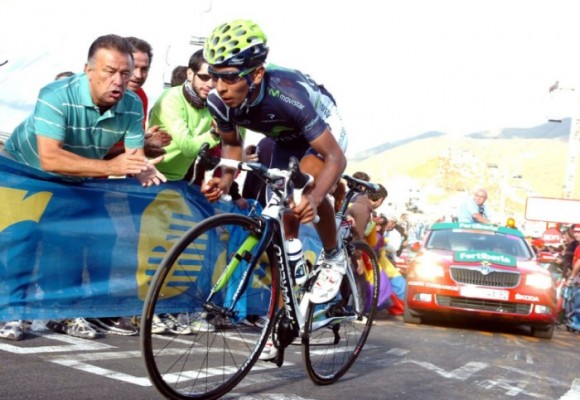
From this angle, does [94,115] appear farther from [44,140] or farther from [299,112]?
[299,112]

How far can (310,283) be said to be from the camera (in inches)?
213

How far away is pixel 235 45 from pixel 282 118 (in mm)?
757

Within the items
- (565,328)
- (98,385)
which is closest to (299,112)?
(98,385)

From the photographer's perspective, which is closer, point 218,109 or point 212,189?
point 212,189

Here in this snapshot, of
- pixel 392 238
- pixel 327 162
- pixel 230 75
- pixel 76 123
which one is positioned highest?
pixel 230 75

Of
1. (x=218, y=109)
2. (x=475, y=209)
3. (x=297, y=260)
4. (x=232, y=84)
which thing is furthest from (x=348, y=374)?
(x=475, y=209)

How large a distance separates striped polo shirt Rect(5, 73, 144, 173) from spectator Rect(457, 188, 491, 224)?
10273 mm

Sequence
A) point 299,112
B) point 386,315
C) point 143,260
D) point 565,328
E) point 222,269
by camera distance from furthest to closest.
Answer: point 565,328 → point 386,315 → point 143,260 → point 299,112 → point 222,269

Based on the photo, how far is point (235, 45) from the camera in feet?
14.6

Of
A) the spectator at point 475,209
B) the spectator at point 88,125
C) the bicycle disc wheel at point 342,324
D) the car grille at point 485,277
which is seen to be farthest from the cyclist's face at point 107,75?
the spectator at point 475,209

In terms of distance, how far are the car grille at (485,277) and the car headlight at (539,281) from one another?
173mm

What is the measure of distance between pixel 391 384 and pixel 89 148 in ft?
8.79

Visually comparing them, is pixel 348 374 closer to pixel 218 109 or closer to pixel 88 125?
pixel 218 109

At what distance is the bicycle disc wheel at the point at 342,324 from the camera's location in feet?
17.6
